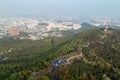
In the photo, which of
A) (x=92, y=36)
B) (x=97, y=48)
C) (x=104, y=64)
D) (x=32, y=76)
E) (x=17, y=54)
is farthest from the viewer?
(x=17, y=54)

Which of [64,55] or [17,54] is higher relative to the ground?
[64,55]

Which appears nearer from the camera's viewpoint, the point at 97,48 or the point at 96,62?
the point at 96,62

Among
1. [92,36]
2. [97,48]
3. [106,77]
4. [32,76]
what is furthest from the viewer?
[92,36]

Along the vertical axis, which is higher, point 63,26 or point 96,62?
point 96,62

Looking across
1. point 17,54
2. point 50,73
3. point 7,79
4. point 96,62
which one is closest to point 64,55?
point 96,62

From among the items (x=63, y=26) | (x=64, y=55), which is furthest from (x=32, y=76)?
(x=63, y=26)

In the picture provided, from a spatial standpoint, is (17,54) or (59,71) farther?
(17,54)

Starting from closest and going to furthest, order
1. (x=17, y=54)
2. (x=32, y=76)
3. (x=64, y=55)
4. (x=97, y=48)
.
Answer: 1. (x=32, y=76)
2. (x=64, y=55)
3. (x=97, y=48)
4. (x=17, y=54)

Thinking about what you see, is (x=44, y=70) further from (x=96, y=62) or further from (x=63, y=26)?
(x=63, y=26)

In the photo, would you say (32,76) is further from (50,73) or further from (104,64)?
(104,64)
